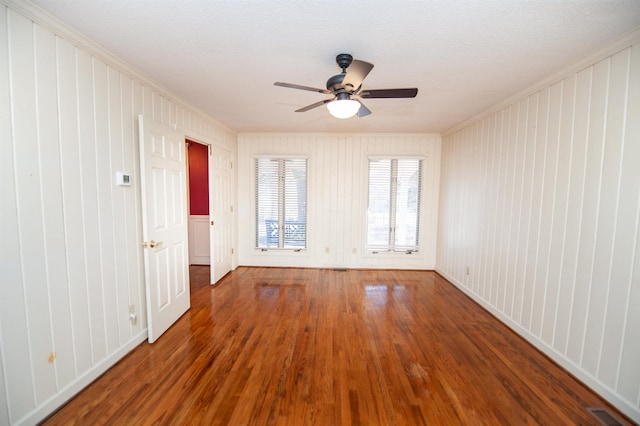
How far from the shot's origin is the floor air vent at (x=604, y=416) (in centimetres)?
160

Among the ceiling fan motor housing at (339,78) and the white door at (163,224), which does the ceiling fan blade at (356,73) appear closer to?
the ceiling fan motor housing at (339,78)

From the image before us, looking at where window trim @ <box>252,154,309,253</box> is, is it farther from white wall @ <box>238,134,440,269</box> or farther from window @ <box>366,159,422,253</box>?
window @ <box>366,159,422,253</box>

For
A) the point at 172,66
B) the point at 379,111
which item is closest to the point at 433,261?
the point at 379,111

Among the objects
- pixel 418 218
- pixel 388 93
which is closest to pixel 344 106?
pixel 388 93

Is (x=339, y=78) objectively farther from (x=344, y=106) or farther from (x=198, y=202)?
(x=198, y=202)

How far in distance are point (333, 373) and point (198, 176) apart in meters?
4.27

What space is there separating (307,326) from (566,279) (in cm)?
243

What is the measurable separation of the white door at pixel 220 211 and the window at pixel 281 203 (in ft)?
1.91

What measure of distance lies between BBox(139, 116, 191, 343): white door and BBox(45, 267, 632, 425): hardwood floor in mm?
260

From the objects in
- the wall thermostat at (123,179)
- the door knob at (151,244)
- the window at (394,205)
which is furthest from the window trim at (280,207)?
the wall thermostat at (123,179)

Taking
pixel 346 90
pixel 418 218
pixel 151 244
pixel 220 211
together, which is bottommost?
pixel 151 244

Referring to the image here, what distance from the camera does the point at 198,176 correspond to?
4812 millimetres

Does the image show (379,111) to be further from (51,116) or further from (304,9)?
(51,116)

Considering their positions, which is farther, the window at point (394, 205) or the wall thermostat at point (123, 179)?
the window at point (394, 205)
